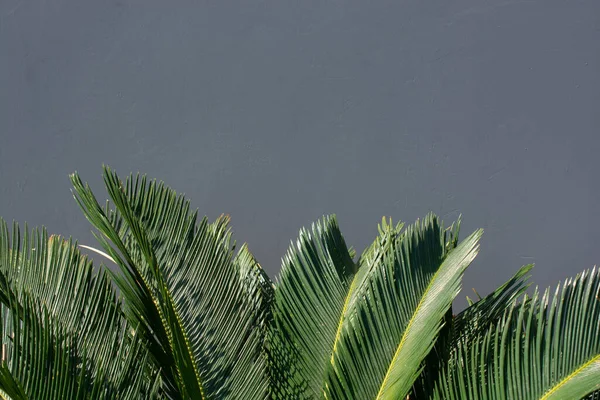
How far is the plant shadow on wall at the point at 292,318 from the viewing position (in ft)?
5.61

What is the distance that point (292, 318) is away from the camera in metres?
2.02

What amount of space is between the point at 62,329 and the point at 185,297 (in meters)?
0.37

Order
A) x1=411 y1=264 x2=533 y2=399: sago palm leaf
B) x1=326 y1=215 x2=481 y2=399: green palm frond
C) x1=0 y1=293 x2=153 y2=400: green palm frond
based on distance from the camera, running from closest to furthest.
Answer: x1=0 y1=293 x2=153 y2=400: green palm frond → x1=326 y1=215 x2=481 y2=399: green palm frond → x1=411 y1=264 x2=533 y2=399: sago palm leaf

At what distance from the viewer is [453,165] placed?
2.75 metres

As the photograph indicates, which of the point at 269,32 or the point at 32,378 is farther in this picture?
the point at 269,32

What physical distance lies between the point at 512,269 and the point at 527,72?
0.74 meters

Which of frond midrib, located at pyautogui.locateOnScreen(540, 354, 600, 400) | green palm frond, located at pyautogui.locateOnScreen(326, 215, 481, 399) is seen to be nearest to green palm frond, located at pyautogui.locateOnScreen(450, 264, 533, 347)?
green palm frond, located at pyautogui.locateOnScreen(326, 215, 481, 399)

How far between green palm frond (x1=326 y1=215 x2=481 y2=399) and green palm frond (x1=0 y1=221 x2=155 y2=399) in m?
0.52

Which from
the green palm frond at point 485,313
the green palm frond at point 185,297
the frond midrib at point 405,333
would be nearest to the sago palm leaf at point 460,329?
the green palm frond at point 485,313

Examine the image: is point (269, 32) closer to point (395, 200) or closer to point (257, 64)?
point (257, 64)

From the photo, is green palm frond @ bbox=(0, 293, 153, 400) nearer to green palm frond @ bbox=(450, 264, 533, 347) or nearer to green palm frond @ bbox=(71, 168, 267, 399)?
green palm frond @ bbox=(71, 168, 267, 399)

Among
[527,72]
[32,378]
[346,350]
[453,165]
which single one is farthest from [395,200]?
[32,378]

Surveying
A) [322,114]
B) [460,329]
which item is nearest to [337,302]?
[460,329]

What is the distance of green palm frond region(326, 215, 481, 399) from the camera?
182cm
